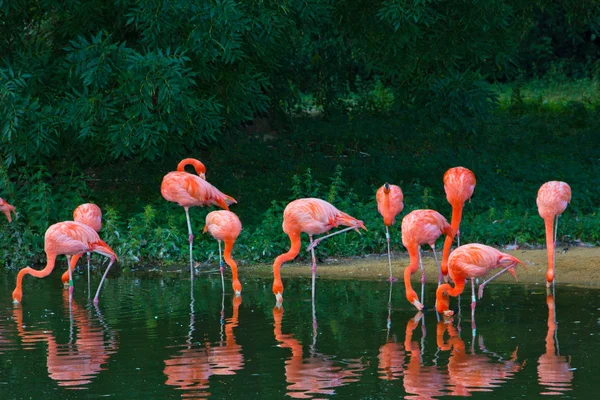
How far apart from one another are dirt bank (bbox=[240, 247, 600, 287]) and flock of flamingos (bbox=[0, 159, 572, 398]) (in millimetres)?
584

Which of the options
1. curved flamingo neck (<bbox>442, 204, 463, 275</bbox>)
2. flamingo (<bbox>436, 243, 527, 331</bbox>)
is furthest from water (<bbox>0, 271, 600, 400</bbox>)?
curved flamingo neck (<bbox>442, 204, 463, 275</bbox>)

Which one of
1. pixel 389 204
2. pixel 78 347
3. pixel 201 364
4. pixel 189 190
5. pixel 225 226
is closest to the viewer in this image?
pixel 201 364

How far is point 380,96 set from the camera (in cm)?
2050

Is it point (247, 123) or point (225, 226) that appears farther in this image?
point (247, 123)

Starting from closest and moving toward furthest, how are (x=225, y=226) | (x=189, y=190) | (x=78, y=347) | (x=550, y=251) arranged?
(x=78, y=347) → (x=550, y=251) → (x=225, y=226) → (x=189, y=190)

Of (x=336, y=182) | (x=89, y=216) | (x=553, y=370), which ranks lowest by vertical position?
(x=553, y=370)

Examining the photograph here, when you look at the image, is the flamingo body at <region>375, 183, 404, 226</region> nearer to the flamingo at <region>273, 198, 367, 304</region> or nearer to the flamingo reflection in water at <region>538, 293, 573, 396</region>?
the flamingo at <region>273, 198, 367, 304</region>

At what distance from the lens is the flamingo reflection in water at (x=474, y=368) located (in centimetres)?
546

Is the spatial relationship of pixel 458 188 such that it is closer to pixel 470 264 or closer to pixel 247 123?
pixel 470 264

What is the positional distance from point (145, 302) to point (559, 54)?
19.7 meters

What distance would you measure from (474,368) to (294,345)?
4.13 feet

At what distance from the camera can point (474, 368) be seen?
231 inches

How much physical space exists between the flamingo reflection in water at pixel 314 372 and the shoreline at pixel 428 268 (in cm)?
291

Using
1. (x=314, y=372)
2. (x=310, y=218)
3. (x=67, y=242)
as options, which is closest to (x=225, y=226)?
(x=310, y=218)
